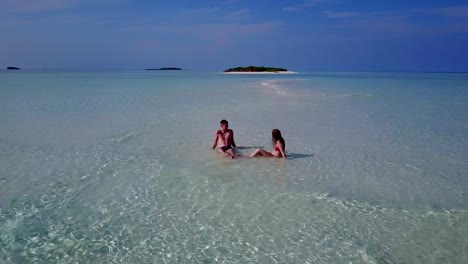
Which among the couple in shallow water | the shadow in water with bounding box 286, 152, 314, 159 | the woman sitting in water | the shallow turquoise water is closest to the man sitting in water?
the couple in shallow water

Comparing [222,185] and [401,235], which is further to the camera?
[222,185]

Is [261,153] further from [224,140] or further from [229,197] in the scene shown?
[229,197]

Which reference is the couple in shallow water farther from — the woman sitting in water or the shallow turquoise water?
the shallow turquoise water

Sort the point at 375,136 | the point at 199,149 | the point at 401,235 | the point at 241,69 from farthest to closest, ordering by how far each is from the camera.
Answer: the point at 241,69, the point at 375,136, the point at 199,149, the point at 401,235

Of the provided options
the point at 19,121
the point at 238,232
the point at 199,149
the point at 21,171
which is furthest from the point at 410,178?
the point at 19,121

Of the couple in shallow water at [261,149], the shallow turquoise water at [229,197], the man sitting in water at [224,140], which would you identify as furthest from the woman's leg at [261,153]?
the man sitting in water at [224,140]

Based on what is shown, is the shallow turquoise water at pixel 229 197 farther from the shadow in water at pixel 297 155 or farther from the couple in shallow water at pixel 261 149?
the couple in shallow water at pixel 261 149

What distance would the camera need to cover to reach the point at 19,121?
14820 millimetres

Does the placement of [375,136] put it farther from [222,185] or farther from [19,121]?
[19,121]

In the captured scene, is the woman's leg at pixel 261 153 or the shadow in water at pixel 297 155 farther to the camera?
the shadow in water at pixel 297 155

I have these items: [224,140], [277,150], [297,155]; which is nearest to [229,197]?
[277,150]

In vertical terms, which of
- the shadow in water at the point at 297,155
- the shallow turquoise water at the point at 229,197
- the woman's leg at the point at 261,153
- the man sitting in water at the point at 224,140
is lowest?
the shallow turquoise water at the point at 229,197

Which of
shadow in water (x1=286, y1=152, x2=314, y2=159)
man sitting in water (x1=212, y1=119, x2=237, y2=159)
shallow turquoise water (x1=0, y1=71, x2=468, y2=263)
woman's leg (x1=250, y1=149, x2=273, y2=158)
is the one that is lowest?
shallow turquoise water (x1=0, y1=71, x2=468, y2=263)

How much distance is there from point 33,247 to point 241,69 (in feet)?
396
